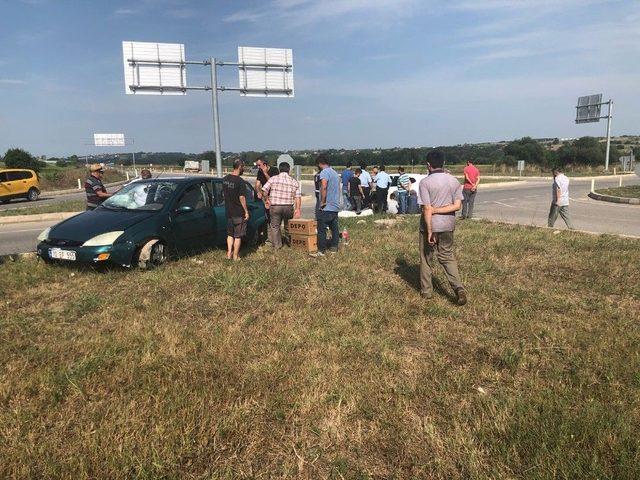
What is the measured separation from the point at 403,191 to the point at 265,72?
303 inches

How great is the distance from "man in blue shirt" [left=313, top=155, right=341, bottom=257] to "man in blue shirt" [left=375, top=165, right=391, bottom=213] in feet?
21.2

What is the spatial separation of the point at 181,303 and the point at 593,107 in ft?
179

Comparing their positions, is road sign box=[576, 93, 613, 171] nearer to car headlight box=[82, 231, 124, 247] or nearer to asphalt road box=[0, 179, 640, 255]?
asphalt road box=[0, 179, 640, 255]

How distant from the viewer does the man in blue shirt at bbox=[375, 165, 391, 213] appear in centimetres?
1478

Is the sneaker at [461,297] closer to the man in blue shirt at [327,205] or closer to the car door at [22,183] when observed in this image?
the man in blue shirt at [327,205]

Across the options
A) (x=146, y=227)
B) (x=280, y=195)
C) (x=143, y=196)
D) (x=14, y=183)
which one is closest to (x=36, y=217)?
(x=14, y=183)

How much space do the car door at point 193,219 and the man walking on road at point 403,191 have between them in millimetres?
7746

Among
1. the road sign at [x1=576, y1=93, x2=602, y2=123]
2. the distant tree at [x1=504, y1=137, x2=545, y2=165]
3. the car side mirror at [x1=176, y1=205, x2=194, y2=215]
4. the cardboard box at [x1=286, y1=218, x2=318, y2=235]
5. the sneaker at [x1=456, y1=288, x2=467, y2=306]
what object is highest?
the road sign at [x1=576, y1=93, x2=602, y2=123]

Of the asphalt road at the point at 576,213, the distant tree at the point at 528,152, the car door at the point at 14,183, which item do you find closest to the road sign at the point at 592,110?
the distant tree at the point at 528,152

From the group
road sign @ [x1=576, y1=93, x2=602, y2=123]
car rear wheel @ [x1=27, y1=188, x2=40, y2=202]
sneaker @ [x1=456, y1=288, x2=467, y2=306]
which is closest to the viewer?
sneaker @ [x1=456, y1=288, x2=467, y2=306]

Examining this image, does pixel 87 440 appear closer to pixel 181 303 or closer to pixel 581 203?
pixel 181 303

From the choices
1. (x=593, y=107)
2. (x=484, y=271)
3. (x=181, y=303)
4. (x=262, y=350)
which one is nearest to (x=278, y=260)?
(x=181, y=303)

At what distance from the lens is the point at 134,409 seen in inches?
121

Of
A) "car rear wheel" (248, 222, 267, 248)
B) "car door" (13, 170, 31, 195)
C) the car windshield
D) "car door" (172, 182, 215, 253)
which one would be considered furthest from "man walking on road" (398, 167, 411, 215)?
"car door" (13, 170, 31, 195)
